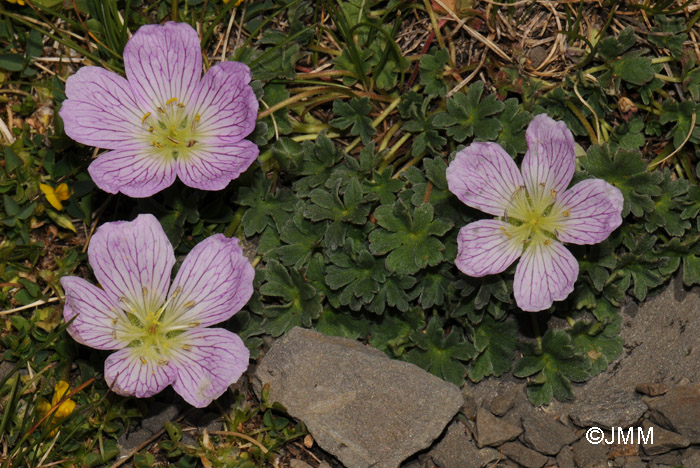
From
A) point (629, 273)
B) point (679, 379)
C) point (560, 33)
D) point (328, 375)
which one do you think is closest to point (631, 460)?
point (679, 379)

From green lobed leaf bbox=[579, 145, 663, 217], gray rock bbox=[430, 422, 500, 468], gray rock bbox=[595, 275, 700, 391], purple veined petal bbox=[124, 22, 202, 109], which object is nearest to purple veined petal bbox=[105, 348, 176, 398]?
purple veined petal bbox=[124, 22, 202, 109]

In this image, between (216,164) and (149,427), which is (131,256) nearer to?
(216,164)

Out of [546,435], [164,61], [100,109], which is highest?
[164,61]

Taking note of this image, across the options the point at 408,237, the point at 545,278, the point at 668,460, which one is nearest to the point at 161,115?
the point at 408,237

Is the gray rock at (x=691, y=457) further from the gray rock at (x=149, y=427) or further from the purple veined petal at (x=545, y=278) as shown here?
the gray rock at (x=149, y=427)

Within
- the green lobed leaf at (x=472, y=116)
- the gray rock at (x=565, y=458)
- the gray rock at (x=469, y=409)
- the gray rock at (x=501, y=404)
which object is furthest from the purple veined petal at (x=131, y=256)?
the gray rock at (x=565, y=458)
